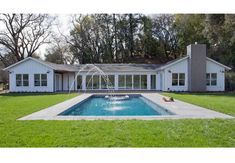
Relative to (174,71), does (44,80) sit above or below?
below

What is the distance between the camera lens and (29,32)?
40.4m

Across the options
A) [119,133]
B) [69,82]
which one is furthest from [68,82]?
[119,133]

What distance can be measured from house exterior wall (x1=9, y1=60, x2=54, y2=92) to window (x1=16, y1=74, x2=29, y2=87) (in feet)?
0.83

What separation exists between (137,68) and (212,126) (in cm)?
2180

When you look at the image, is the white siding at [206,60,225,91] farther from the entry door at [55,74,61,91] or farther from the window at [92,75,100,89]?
the entry door at [55,74,61,91]

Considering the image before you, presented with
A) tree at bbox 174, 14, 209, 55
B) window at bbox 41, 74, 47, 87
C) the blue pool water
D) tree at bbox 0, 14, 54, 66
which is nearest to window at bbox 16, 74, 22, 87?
window at bbox 41, 74, 47, 87

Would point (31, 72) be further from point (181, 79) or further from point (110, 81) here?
point (181, 79)

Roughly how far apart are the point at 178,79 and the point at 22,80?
538 inches

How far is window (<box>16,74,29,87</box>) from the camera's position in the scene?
28.4 m

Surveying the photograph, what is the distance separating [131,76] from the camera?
1195 inches

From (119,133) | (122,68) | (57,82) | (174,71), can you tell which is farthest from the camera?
(122,68)
